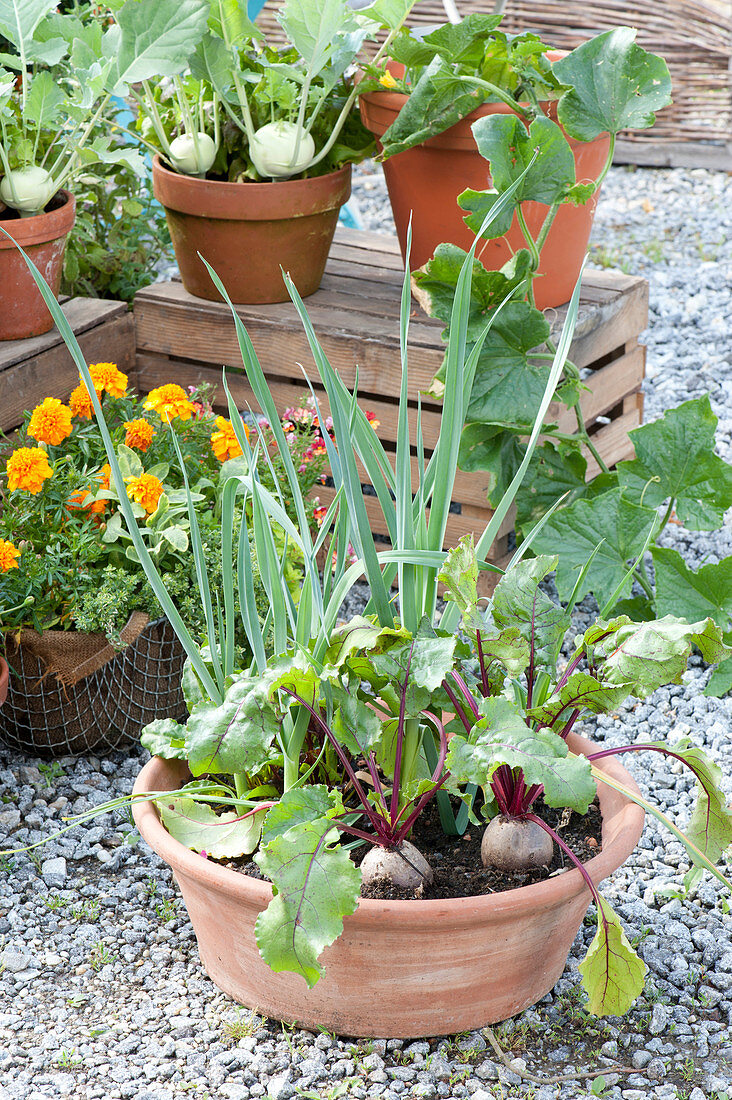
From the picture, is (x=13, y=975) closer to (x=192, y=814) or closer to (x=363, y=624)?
(x=192, y=814)

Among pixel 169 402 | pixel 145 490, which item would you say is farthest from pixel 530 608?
pixel 169 402

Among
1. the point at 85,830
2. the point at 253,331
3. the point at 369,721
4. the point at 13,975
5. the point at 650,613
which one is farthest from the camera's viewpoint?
the point at 253,331

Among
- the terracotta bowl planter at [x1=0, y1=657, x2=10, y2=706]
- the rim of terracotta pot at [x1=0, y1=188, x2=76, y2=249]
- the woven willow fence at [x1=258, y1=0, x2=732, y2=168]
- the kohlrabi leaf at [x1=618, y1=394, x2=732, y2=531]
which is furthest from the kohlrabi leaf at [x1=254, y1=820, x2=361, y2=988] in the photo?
the woven willow fence at [x1=258, y1=0, x2=732, y2=168]

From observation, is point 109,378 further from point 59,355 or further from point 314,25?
point 314,25

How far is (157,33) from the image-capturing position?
200 cm

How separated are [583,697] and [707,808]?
0.19m

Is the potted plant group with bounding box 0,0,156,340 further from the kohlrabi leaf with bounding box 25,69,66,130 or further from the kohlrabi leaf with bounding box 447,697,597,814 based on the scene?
the kohlrabi leaf with bounding box 447,697,597,814

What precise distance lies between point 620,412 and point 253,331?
0.87 m

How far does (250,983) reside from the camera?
1.31 meters

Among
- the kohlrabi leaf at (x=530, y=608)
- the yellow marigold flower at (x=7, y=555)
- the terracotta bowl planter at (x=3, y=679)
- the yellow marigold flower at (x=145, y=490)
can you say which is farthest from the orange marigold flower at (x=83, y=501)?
the kohlrabi leaf at (x=530, y=608)

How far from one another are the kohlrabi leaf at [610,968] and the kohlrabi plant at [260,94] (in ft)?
5.09

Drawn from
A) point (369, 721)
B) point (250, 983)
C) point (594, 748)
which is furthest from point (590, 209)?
point (250, 983)

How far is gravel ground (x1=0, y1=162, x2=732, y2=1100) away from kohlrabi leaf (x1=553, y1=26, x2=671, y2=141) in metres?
1.03

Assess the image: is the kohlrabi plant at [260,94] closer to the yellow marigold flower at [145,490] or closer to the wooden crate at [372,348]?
the wooden crate at [372,348]
